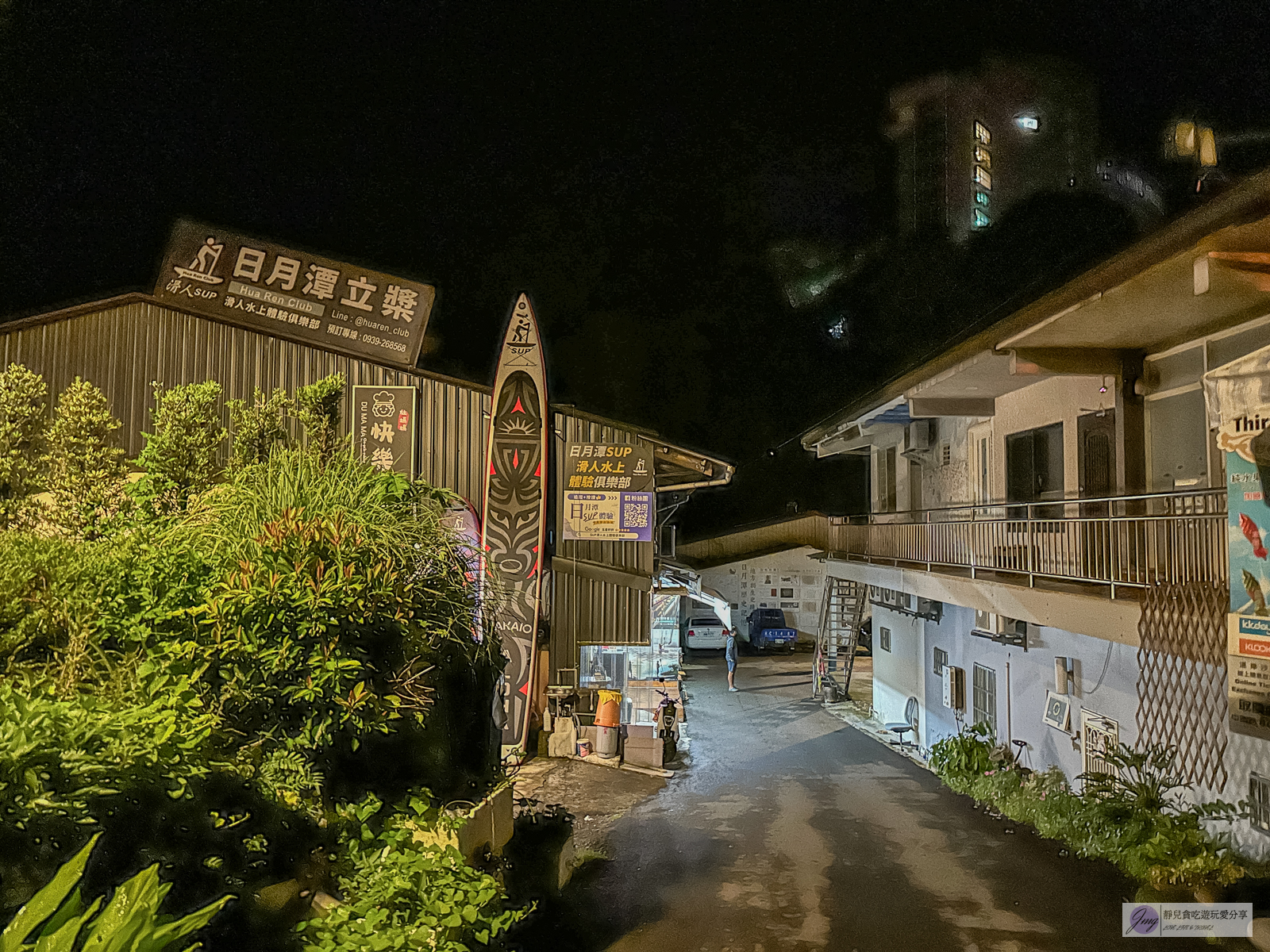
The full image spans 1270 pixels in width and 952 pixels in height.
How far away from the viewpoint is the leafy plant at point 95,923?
288 cm

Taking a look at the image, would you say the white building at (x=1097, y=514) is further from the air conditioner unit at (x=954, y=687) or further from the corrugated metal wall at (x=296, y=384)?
the corrugated metal wall at (x=296, y=384)

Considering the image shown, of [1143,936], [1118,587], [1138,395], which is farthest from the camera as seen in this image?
[1138,395]

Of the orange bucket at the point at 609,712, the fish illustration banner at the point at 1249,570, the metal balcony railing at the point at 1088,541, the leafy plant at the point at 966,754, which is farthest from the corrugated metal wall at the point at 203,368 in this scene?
the fish illustration banner at the point at 1249,570

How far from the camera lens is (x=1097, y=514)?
11.8m

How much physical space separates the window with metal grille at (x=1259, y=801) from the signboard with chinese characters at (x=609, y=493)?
985 centimetres

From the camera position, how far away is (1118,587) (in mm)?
9180

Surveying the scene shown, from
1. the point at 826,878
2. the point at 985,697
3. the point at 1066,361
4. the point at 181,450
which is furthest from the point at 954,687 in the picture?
the point at 181,450

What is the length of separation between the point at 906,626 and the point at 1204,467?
33.6 ft

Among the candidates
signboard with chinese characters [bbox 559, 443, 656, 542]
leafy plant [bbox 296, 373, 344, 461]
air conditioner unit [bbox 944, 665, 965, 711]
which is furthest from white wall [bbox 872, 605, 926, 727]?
leafy plant [bbox 296, 373, 344, 461]

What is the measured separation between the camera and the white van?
30969 mm

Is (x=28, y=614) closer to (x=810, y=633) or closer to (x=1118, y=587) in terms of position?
(x=1118, y=587)

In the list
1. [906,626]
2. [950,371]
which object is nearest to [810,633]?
[906,626]

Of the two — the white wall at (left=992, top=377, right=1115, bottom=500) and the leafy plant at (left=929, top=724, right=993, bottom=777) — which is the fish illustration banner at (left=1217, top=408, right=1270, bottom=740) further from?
the leafy plant at (left=929, top=724, right=993, bottom=777)

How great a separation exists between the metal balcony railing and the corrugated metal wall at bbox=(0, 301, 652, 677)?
17.1 ft
